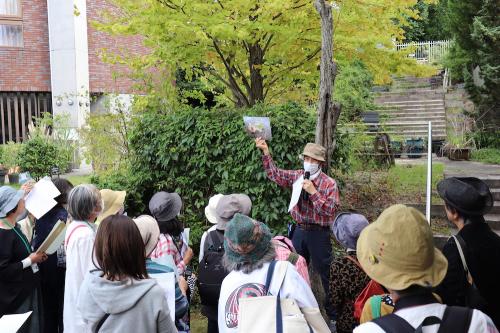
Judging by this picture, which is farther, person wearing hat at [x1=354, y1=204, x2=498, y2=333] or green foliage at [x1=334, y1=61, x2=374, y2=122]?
green foliage at [x1=334, y1=61, x2=374, y2=122]

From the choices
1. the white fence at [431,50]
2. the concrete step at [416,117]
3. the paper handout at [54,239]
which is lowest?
the paper handout at [54,239]

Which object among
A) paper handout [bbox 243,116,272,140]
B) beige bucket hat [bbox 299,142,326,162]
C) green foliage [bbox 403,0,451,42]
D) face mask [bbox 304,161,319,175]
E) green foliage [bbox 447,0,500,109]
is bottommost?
face mask [bbox 304,161,319,175]

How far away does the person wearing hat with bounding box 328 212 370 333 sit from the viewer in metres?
3.20

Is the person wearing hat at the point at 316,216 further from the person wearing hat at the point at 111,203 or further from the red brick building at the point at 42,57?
the red brick building at the point at 42,57

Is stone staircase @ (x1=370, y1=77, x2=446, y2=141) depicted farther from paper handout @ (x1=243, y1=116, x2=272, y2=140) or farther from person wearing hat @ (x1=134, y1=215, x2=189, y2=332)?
person wearing hat @ (x1=134, y1=215, x2=189, y2=332)

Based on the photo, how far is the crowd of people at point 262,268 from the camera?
199 cm

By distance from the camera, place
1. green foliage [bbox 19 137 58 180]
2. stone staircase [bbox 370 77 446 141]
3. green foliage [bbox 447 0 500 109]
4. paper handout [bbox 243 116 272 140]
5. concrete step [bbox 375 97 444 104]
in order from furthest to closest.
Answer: concrete step [bbox 375 97 444 104], stone staircase [bbox 370 77 446 141], green foliage [bbox 447 0 500 109], green foliage [bbox 19 137 58 180], paper handout [bbox 243 116 272 140]

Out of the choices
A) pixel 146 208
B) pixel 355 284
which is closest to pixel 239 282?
pixel 355 284

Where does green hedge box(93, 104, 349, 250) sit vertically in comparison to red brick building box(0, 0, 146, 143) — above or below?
below

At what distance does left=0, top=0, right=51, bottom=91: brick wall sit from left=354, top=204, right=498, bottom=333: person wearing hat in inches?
713

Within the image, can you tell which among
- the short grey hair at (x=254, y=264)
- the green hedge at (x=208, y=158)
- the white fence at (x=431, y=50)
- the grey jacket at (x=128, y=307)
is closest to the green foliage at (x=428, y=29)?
the white fence at (x=431, y=50)

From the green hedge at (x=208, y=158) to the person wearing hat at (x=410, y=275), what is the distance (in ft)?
13.3

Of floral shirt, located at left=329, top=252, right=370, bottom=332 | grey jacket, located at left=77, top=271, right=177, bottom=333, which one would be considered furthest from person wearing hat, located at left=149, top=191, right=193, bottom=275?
floral shirt, located at left=329, top=252, right=370, bottom=332

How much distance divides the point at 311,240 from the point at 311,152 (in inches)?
37.0
